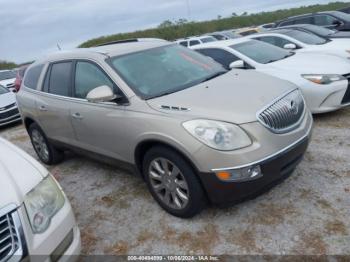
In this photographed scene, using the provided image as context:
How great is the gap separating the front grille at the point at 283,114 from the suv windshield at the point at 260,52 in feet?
9.77

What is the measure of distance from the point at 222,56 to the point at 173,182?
4099 mm

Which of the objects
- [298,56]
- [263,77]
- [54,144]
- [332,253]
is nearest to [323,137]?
[263,77]

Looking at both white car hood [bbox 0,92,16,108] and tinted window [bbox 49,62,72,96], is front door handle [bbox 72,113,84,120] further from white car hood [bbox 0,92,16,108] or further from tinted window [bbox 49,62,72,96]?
white car hood [bbox 0,92,16,108]

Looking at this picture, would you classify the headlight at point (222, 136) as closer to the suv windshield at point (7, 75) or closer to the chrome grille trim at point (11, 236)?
the chrome grille trim at point (11, 236)

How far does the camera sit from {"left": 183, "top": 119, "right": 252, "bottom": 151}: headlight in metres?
2.85

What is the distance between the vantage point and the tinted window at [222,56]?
6.52 m

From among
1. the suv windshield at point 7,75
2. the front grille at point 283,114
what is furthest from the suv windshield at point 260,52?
the suv windshield at point 7,75

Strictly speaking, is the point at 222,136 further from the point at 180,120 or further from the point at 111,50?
the point at 111,50

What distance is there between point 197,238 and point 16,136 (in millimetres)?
6418

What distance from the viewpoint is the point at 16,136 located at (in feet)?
26.4

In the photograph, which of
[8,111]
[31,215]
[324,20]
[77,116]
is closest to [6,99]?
[8,111]

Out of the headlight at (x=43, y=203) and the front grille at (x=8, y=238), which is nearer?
the front grille at (x=8, y=238)

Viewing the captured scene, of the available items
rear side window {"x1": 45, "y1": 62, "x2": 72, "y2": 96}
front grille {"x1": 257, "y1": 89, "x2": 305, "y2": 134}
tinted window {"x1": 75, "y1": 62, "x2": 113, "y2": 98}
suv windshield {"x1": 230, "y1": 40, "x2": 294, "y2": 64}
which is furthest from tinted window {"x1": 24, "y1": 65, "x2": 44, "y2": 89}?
suv windshield {"x1": 230, "y1": 40, "x2": 294, "y2": 64}

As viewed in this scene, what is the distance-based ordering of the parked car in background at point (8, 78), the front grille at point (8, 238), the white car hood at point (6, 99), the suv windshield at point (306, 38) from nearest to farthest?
the front grille at point (8, 238), the suv windshield at point (306, 38), the white car hood at point (6, 99), the parked car in background at point (8, 78)
